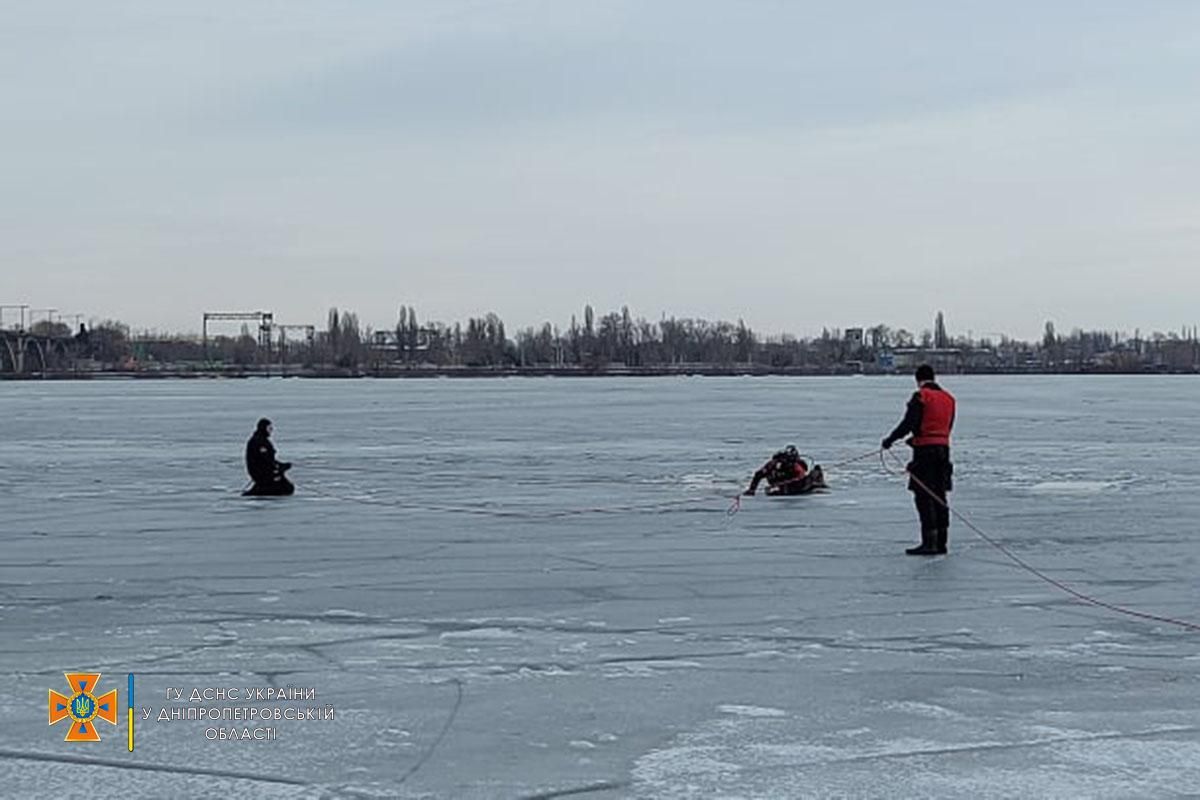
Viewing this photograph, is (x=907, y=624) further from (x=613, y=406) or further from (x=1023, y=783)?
(x=613, y=406)

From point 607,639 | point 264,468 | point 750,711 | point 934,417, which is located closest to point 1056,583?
point 934,417

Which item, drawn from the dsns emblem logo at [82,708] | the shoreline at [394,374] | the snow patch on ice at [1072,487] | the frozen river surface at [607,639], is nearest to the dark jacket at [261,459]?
the frozen river surface at [607,639]

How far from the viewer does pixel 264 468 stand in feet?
62.7

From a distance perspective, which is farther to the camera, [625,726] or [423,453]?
[423,453]

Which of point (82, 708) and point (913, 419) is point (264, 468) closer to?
point (913, 419)

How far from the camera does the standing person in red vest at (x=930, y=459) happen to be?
42.4 feet

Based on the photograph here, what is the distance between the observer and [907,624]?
374 inches

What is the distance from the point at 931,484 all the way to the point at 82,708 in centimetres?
791

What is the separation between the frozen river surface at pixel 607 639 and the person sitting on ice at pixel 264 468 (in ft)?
1.22

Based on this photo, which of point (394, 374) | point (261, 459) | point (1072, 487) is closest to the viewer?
point (261, 459)

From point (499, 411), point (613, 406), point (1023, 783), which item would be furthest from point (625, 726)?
point (613, 406)

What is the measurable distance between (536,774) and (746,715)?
53.0 inches

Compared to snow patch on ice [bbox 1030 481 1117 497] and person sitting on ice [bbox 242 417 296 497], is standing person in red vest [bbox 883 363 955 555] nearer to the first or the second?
snow patch on ice [bbox 1030 481 1117 497]

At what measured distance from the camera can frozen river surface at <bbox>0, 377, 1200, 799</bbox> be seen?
20.1 feet
